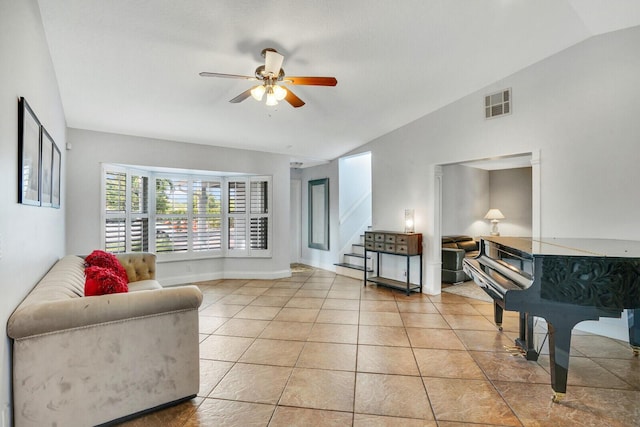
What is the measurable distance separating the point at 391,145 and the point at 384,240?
1677 millimetres

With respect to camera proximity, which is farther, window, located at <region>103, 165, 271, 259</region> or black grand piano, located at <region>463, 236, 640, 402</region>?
window, located at <region>103, 165, 271, 259</region>

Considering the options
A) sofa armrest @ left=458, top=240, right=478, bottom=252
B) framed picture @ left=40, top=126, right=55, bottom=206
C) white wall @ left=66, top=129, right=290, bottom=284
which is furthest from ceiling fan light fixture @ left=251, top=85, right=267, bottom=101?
sofa armrest @ left=458, top=240, right=478, bottom=252

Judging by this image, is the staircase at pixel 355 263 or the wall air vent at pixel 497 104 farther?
the staircase at pixel 355 263

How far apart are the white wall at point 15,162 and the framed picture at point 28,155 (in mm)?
42

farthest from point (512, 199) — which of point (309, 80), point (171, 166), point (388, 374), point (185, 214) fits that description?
point (171, 166)

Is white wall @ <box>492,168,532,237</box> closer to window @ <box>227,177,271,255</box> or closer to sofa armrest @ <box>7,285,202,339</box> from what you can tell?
window @ <box>227,177,271,255</box>

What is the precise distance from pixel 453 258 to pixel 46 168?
5647 millimetres

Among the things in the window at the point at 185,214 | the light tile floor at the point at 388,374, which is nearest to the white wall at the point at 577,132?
the light tile floor at the point at 388,374

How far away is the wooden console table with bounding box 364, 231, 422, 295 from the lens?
4688mm

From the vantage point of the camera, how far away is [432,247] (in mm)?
4719

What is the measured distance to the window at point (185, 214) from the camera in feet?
15.4

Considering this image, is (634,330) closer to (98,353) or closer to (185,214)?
(98,353)

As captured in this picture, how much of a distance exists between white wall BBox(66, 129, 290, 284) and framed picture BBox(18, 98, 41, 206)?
2.58 meters

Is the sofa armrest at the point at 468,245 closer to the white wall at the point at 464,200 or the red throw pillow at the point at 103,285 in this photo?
the white wall at the point at 464,200
